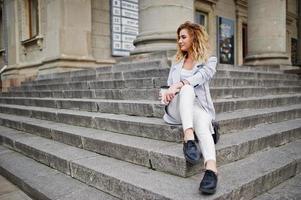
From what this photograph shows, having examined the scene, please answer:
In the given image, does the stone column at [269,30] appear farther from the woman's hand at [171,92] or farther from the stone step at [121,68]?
the woman's hand at [171,92]

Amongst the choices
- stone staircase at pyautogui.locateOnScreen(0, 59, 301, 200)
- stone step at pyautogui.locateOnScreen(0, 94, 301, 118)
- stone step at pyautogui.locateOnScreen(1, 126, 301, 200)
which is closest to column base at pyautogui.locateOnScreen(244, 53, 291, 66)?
stone step at pyautogui.locateOnScreen(0, 94, 301, 118)

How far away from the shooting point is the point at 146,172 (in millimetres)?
2848

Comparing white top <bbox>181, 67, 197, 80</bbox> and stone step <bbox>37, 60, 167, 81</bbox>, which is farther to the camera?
stone step <bbox>37, 60, 167, 81</bbox>

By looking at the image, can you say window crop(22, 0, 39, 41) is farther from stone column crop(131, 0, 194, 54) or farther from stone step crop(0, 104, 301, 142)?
stone step crop(0, 104, 301, 142)

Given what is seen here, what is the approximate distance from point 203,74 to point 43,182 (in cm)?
201

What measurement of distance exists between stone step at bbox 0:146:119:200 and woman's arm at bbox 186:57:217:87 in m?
1.29

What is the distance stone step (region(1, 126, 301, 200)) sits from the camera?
242 centimetres

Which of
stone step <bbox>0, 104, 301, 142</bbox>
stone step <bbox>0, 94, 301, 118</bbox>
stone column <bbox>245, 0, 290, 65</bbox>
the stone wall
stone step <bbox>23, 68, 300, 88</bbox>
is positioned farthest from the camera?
the stone wall

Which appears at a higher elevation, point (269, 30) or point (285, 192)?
point (269, 30)

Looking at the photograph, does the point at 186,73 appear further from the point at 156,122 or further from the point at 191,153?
the point at 191,153

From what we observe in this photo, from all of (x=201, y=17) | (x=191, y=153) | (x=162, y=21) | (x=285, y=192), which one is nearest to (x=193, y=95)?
(x=191, y=153)

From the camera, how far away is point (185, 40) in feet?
10.3

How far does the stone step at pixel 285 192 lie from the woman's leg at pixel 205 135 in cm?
58

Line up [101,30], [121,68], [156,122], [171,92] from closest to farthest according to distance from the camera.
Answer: [171,92], [156,122], [121,68], [101,30]
